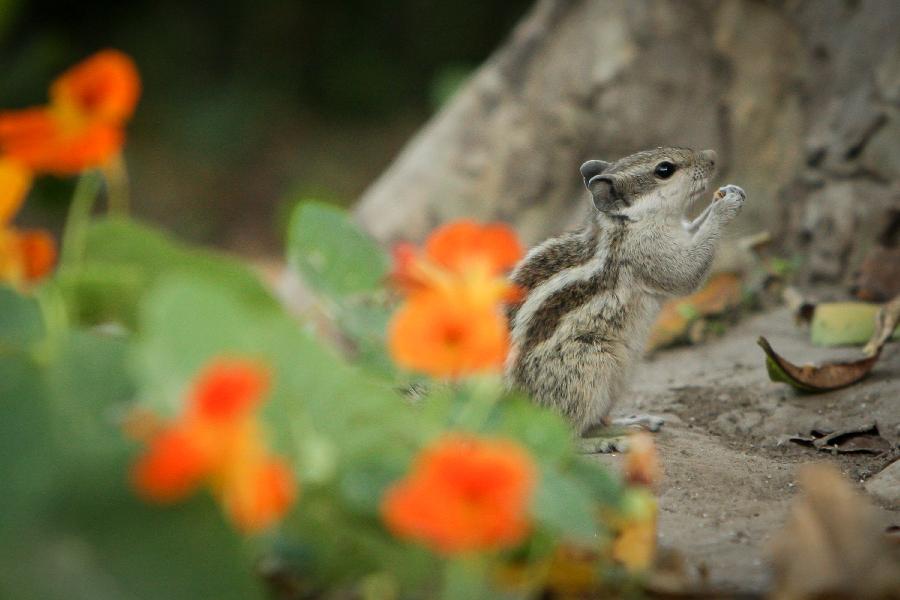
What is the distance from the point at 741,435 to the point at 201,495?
290 cm

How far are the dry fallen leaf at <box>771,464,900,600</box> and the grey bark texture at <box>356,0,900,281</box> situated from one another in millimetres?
4072

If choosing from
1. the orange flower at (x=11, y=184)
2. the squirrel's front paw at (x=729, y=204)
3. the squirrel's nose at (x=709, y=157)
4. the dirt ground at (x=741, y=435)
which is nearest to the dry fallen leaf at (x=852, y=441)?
the dirt ground at (x=741, y=435)

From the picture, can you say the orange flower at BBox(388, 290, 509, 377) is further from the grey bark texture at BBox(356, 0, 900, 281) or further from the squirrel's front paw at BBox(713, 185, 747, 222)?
the grey bark texture at BBox(356, 0, 900, 281)

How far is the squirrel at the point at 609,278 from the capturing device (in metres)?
3.95

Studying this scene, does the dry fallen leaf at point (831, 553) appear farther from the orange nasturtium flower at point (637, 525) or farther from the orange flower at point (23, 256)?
the orange flower at point (23, 256)

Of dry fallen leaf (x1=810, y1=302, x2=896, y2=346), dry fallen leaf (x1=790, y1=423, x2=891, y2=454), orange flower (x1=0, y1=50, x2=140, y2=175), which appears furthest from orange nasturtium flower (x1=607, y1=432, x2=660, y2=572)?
dry fallen leaf (x1=810, y1=302, x2=896, y2=346)

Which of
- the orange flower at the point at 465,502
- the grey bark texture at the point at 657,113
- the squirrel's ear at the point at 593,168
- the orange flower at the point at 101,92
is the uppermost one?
the grey bark texture at the point at 657,113

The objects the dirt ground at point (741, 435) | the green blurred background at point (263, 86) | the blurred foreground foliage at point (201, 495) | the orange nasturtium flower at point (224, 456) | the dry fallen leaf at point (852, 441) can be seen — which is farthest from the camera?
the green blurred background at point (263, 86)

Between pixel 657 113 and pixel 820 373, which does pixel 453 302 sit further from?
pixel 657 113

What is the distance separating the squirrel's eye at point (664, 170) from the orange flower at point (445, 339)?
3152 millimetres

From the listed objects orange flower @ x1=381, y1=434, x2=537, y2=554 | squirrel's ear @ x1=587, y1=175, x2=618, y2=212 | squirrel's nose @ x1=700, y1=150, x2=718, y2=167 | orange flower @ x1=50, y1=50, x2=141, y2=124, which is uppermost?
squirrel's nose @ x1=700, y1=150, x2=718, y2=167

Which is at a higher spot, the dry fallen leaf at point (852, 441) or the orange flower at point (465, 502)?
the dry fallen leaf at point (852, 441)

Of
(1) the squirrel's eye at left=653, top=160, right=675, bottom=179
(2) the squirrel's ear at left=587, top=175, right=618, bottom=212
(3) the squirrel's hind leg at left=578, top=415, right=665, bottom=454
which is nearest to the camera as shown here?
(3) the squirrel's hind leg at left=578, top=415, right=665, bottom=454

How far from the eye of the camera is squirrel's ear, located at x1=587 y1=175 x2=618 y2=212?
14.6ft
